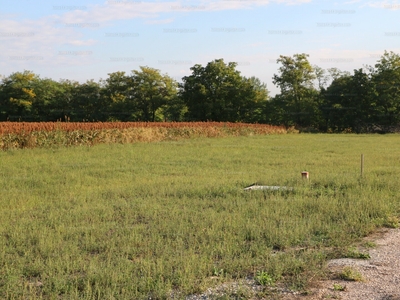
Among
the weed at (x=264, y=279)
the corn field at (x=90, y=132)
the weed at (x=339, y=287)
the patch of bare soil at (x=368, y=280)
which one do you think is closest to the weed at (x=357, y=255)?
the patch of bare soil at (x=368, y=280)

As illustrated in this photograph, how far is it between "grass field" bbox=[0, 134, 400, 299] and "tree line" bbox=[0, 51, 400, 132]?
4409 centimetres

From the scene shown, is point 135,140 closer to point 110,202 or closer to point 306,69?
point 110,202

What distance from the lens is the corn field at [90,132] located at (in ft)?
69.2

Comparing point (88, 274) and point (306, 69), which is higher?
point (306, 69)

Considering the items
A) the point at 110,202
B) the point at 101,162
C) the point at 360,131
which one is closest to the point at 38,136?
the point at 101,162

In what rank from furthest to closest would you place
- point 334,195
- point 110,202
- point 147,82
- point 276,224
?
→ point 147,82, point 334,195, point 110,202, point 276,224

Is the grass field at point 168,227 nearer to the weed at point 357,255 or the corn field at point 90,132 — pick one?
the weed at point 357,255

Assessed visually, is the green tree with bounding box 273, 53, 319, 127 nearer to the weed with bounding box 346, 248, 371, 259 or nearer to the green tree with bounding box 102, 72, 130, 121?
the green tree with bounding box 102, 72, 130, 121

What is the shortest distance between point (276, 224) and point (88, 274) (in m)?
3.42

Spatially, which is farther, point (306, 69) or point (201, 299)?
point (306, 69)

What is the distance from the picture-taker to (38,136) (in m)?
21.7

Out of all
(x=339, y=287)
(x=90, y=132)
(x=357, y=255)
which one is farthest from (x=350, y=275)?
(x=90, y=132)

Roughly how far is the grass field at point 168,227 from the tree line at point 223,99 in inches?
1736

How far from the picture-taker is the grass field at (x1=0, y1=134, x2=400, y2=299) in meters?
4.72
